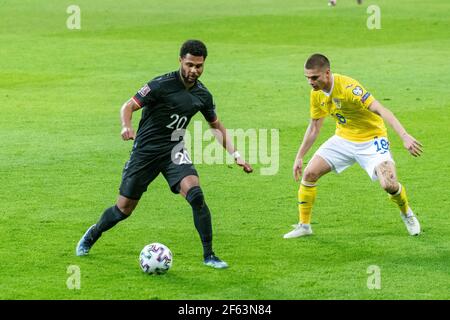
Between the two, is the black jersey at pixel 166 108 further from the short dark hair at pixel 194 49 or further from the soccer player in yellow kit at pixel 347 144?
the soccer player in yellow kit at pixel 347 144

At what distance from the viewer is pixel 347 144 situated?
13.5 meters

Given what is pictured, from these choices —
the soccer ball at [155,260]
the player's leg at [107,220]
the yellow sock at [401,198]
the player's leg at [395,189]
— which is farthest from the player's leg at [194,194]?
the yellow sock at [401,198]

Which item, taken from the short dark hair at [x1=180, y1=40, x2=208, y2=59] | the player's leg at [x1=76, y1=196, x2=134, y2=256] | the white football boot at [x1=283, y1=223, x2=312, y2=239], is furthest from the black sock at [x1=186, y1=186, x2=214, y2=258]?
the white football boot at [x1=283, y1=223, x2=312, y2=239]

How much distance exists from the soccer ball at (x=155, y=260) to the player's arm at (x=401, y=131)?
2.83m

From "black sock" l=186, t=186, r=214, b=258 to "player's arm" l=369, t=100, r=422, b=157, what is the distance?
2.25 metres

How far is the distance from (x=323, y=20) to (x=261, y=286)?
1126 inches

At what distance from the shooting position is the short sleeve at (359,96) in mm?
12859

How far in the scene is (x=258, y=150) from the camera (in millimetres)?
19000

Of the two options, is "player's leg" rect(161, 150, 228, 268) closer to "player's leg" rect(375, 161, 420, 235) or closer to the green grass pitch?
the green grass pitch

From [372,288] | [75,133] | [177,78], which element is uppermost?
[75,133]

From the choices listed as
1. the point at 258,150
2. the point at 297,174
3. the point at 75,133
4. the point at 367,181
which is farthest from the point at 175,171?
the point at 75,133

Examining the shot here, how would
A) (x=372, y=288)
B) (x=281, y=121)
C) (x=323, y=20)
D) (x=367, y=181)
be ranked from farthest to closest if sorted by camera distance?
(x=323, y=20) → (x=281, y=121) → (x=367, y=181) → (x=372, y=288)

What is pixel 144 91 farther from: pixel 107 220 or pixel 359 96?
pixel 359 96

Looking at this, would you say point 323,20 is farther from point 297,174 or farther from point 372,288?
point 372,288
